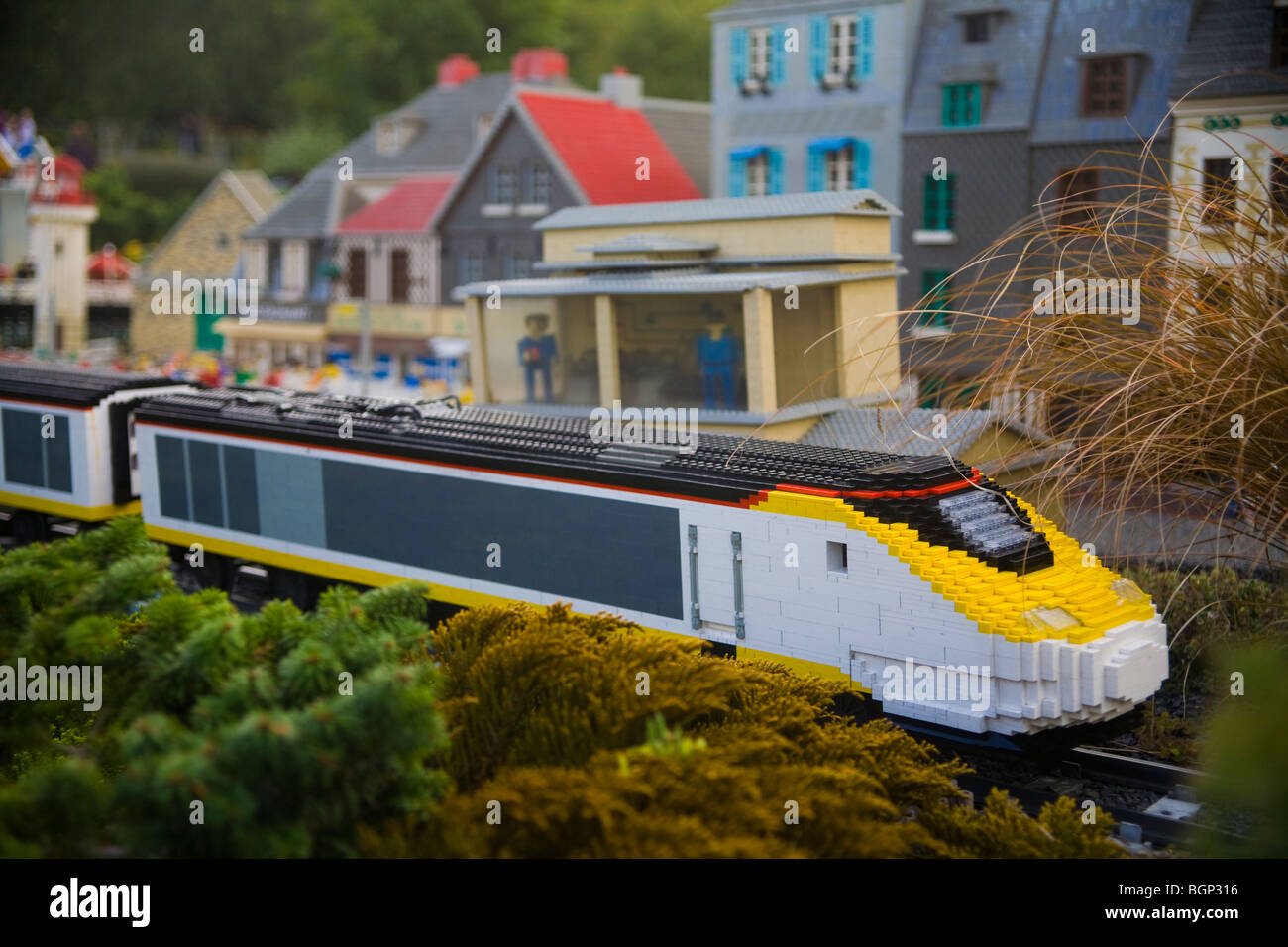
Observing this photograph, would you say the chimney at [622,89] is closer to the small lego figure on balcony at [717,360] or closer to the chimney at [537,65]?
the chimney at [537,65]

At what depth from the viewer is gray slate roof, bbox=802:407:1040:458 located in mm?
13867

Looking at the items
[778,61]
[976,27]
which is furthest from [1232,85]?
[778,61]

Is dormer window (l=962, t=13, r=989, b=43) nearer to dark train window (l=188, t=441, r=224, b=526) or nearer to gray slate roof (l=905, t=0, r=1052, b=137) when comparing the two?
gray slate roof (l=905, t=0, r=1052, b=137)

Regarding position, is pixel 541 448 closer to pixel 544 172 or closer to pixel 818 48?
pixel 818 48

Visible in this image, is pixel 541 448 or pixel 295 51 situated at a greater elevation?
pixel 295 51

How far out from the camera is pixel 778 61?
30.2 m

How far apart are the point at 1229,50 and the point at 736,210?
11494 millimetres

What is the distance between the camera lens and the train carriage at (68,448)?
17.4m

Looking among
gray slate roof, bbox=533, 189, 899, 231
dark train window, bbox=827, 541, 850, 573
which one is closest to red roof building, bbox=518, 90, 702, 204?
gray slate roof, bbox=533, 189, 899, 231

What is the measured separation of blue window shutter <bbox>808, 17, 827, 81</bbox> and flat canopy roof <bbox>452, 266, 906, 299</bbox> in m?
12.8

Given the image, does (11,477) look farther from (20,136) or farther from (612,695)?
(20,136)

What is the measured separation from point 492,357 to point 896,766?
485 inches

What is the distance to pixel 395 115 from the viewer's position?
139 ft

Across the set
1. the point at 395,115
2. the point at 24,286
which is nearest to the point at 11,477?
the point at 395,115
